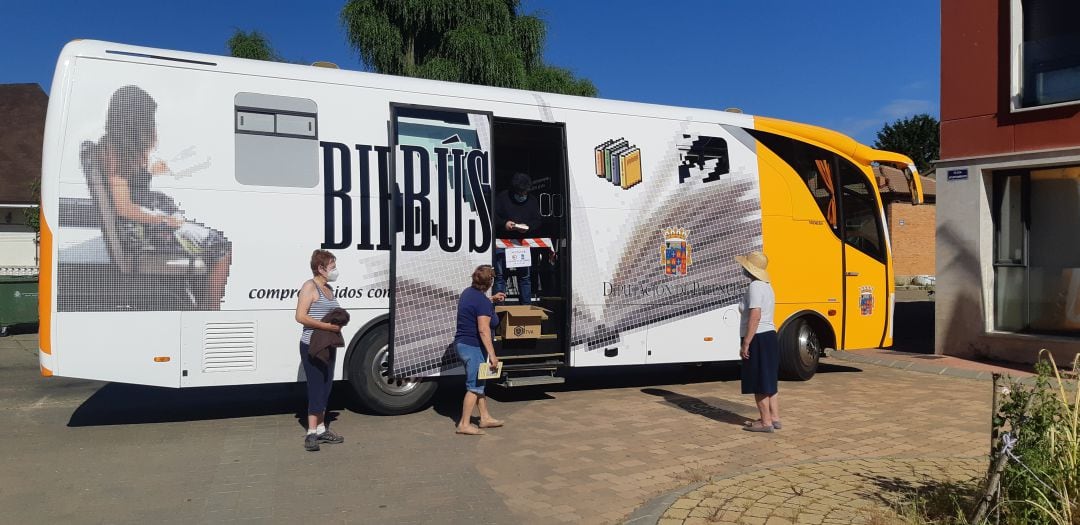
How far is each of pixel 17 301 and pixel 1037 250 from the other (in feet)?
60.7

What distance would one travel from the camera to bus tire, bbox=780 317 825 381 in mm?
10062

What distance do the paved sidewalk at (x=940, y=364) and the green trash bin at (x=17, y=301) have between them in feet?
51.0

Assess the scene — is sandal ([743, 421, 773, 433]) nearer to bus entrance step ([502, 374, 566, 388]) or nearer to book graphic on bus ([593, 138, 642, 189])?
bus entrance step ([502, 374, 566, 388])

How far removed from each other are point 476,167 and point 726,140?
11.1ft

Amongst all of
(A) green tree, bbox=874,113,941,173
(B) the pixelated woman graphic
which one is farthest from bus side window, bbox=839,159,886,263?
(A) green tree, bbox=874,113,941,173

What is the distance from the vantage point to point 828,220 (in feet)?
34.1

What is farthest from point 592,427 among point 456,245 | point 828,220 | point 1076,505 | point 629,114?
point 828,220

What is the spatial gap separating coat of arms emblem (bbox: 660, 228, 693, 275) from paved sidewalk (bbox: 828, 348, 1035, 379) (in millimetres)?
4844

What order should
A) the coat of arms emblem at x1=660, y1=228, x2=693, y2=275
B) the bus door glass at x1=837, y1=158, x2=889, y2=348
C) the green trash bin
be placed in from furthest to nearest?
the green trash bin, the bus door glass at x1=837, y1=158, x2=889, y2=348, the coat of arms emblem at x1=660, y1=228, x2=693, y2=275

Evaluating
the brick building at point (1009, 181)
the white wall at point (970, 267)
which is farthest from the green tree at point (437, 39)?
the white wall at point (970, 267)

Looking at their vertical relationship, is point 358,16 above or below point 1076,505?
above

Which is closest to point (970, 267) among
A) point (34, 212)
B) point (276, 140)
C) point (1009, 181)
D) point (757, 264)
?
point (1009, 181)

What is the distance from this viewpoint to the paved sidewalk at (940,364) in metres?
11.0

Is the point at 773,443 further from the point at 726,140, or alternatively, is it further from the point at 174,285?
the point at 174,285
